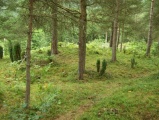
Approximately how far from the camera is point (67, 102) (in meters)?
7.39

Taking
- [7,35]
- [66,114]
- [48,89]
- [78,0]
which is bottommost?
[66,114]

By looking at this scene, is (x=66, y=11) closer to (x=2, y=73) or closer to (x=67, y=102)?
(x=67, y=102)

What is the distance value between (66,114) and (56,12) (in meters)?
3.35

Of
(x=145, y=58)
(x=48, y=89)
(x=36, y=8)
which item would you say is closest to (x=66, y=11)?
(x=36, y=8)

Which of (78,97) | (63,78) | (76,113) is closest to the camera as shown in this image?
(76,113)

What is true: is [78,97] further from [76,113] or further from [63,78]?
[63,78]

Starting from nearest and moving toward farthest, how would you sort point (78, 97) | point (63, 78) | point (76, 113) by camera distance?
point (76, 113) → point (78, 97) → point (63, 78)

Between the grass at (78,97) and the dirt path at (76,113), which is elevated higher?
the grass at (78,97)

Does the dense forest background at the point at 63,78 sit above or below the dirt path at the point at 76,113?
above

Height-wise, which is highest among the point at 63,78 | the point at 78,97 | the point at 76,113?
the point at 63,78

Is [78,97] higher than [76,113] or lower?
higher

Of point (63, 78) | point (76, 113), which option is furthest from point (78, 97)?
point (63, 78)

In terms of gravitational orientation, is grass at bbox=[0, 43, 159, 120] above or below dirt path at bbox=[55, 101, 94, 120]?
above

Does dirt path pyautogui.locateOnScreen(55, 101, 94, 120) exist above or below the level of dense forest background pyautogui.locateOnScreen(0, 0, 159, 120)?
below
